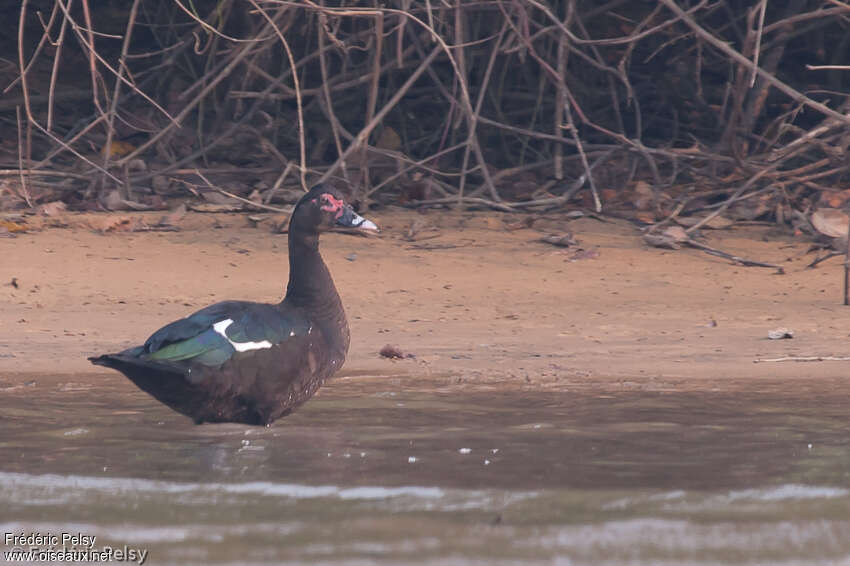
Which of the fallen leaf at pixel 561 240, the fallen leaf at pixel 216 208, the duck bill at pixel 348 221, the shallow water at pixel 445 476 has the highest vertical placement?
the duck bill at pixel 348 221

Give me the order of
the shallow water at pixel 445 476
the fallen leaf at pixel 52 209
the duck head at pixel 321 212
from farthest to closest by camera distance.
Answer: the fallen leaf at pixel 52 209 < the duck head at pixel 321 212 < the shallow water at pixel 445 476

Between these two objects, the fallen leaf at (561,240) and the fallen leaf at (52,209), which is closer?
the fallen leaf at (561,240)

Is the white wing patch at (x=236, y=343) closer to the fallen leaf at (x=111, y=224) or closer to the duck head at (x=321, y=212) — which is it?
the duck head at (x=321, y=212)

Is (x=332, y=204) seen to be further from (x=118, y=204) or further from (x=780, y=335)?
(x=118, y=204)

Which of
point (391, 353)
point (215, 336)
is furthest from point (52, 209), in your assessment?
point (215, 336)

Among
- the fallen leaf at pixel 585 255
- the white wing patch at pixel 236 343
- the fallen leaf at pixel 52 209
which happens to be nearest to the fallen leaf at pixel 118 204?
the fallen leaf at pixel 52 209

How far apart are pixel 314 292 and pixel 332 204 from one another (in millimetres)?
451

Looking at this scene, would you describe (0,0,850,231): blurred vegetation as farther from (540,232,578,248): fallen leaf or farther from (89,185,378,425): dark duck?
(89,185,378,425): dark duck

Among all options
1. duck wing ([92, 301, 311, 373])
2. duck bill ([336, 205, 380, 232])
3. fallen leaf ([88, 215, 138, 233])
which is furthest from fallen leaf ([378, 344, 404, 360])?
fallen leaf ([88, 215, 138, 233])

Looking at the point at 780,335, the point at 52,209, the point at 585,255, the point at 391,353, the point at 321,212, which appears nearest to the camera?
the point at 321,212

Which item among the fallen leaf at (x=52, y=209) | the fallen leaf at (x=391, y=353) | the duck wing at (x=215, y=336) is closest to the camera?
the duck wing at (x=215, y=336)

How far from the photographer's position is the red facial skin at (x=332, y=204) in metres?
6.07

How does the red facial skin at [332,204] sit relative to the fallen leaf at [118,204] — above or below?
above

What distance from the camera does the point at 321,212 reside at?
6.07 meters
